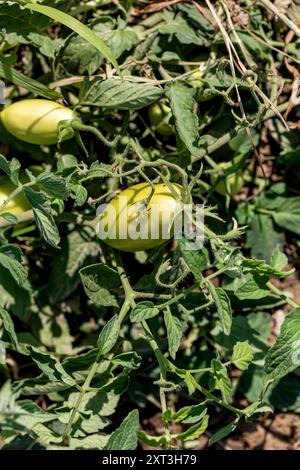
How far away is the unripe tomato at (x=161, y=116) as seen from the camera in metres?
1.46

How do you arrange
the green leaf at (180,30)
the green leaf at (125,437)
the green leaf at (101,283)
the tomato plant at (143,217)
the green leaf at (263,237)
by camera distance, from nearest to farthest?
1. the green leaf at (125,437)
2. the tomato plant at (143,217)
3. the green leaf at (101,283)
4. the green leaf at (180,30)
5. the green leaf at (263,237)

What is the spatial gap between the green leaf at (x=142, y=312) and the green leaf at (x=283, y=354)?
7.2 inches

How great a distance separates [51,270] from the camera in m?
1.50

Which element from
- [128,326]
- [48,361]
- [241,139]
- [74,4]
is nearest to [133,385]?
[128,326]

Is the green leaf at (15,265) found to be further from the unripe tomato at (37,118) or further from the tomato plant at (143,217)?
the unripe tomato at (37,118)

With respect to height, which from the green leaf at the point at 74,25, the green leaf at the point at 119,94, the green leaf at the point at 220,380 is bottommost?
the green leaf at the point at 220,380

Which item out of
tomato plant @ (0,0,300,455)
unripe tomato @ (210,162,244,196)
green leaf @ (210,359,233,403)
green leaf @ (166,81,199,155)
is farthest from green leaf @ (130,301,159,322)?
unripe tomato @ (210,162,244,196)

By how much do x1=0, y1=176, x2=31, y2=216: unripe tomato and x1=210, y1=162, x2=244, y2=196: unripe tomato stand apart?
37 centimetres

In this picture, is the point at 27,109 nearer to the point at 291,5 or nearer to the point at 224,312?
the point at 224,312

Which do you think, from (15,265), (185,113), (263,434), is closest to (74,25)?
(185,113)

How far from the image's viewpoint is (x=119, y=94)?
1.23m

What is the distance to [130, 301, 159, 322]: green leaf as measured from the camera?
110 centimetres

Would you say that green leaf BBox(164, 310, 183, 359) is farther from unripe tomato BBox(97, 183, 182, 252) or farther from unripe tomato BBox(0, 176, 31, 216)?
unripe tomato BBox(0, 176, 31, 216)

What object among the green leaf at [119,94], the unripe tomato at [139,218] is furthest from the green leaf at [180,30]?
the unripe tomato at [139,218]
